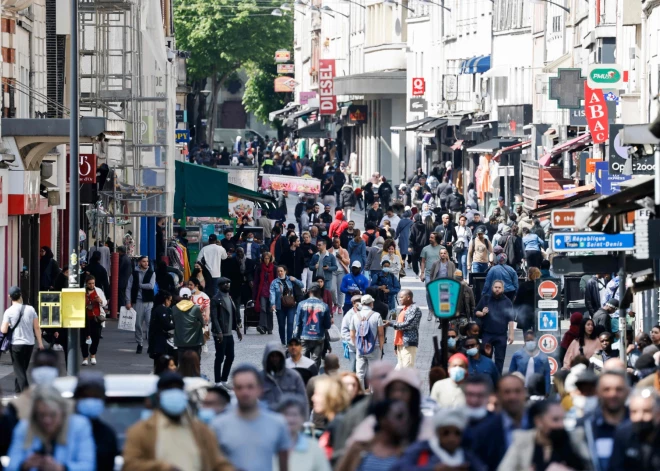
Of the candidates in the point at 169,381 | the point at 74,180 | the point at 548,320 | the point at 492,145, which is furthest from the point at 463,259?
the point at 169,381

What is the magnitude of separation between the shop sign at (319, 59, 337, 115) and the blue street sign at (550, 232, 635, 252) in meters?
61.3

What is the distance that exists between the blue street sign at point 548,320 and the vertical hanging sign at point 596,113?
10655 mm

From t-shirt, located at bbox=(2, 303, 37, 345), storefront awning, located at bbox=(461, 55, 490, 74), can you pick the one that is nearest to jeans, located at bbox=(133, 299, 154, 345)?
t-shirt, located at bbox=(2, 303, 37, 345)

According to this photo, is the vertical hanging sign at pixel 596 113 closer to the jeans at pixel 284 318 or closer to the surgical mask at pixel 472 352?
the jeans at pixel 284 318

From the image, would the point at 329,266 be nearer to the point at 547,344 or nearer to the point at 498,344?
the point at 498,344

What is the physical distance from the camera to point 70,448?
9.70m

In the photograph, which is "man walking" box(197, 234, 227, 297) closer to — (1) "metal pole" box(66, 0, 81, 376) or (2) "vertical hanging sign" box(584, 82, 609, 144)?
(2) "vertical hanging sign" box(584, 82, 609, 144)

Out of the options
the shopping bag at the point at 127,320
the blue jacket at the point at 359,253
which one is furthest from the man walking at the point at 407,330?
the blue jacket at the point at 359,253

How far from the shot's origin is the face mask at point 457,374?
14.3 metres

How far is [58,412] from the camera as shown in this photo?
9.59 metres

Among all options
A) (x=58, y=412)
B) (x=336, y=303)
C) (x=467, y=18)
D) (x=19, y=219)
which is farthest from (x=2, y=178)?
(x=467, y=18)

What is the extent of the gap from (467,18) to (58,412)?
53.7 m

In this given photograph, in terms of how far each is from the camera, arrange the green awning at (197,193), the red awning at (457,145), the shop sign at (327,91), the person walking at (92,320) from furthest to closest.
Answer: the shop sign at (327,91)
the red awning at (457,145)
the green awning at (197,193)
the person walking at (92,320)

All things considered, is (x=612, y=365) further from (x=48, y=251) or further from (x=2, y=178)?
(x=48, y=251)
